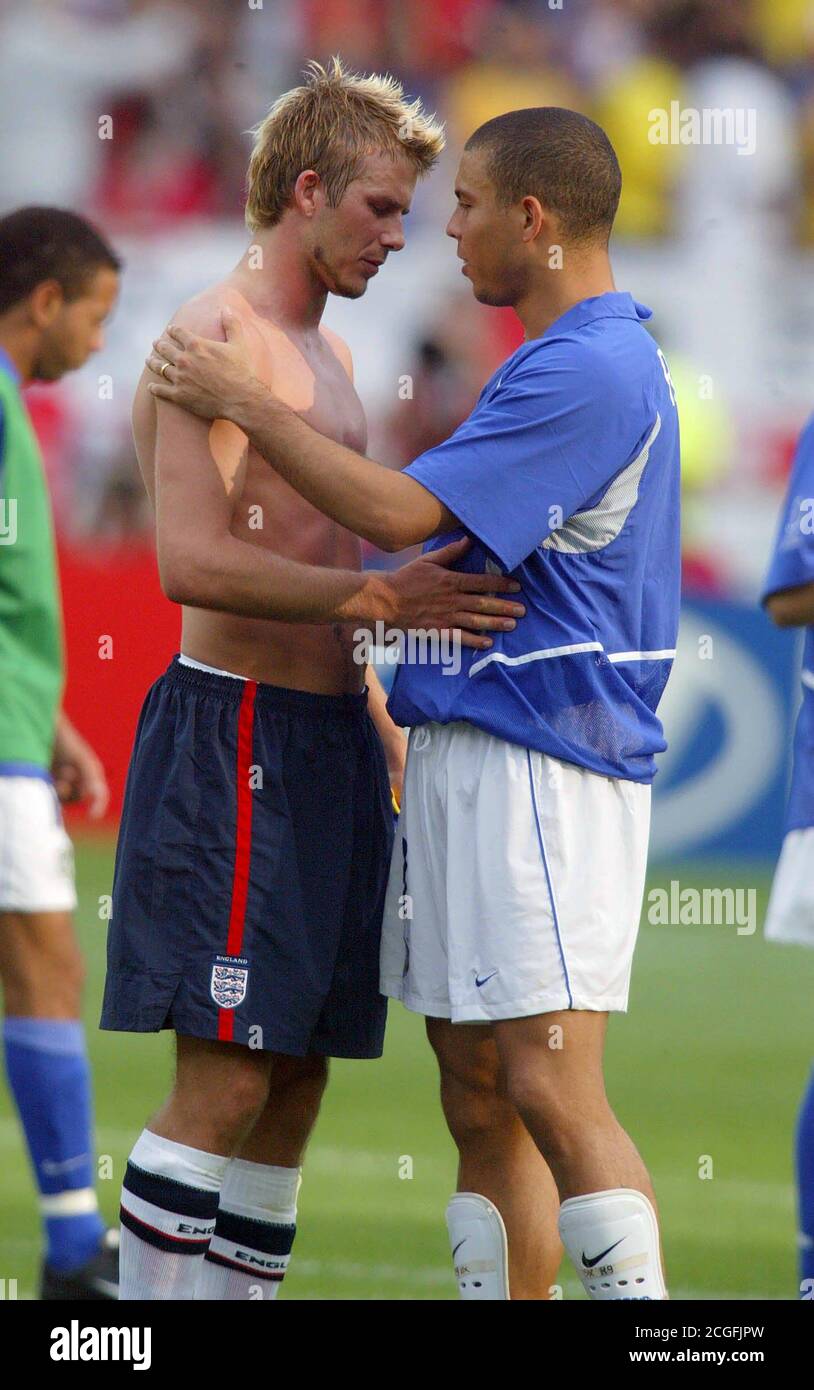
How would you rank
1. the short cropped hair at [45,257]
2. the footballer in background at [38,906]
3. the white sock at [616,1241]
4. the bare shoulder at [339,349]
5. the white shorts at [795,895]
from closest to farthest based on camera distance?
1. the white sock at [616,1241]
2. the white shorts at [795,895]
3. the bare shoulder at [339,349]
4. the footballer in background at [38,906]
5. the short cropped hair at [45,257]

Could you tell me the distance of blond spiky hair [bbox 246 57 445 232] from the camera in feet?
9.49

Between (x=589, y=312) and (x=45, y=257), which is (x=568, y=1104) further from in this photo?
(x=45, y=257)

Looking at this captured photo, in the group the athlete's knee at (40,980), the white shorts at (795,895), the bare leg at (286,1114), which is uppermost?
the white shorts at (795,895)

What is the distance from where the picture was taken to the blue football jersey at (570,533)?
8.47ft

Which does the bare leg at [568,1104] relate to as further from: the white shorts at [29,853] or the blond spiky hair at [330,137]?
the blond spiky hair at [330,137]

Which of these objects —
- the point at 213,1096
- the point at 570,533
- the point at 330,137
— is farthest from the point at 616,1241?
the point at 330,137

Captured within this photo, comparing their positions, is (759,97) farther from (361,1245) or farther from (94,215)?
(361,1245)

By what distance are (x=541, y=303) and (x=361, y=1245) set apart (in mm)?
2030

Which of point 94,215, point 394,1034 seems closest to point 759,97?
point 94,215

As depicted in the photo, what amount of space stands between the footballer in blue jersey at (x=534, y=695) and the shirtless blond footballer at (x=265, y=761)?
0.33 feet

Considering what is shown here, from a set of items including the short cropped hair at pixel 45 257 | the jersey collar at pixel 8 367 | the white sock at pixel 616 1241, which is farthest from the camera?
the short cropped hair at pixel 45 257

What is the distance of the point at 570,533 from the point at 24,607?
1.26m

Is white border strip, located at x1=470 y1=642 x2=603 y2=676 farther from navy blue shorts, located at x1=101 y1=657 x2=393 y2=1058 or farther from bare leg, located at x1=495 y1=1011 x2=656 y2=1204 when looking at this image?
bare leg, located at x1=495 y1=1011 x2=656 y2=1204

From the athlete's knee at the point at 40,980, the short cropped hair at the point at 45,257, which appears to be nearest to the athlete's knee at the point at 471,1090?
the athlete's knee at the point at 40,980
